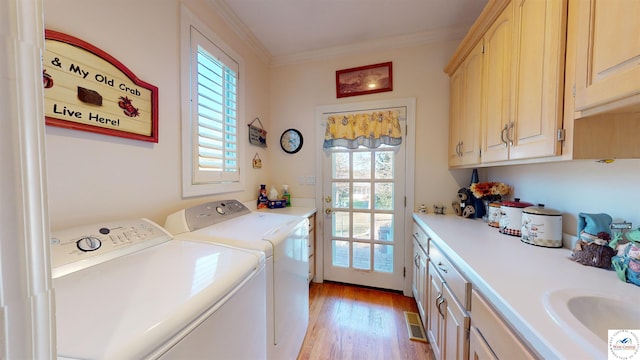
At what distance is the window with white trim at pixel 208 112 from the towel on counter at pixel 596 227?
2128 mm

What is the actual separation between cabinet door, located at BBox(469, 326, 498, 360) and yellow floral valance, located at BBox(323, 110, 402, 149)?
1.67 m

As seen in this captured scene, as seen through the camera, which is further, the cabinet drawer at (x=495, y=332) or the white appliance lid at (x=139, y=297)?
the cabinet drawer at (x=495, y=332)

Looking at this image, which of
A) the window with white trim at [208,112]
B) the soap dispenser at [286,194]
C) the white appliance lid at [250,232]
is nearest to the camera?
the white appliance lid at [250,232]

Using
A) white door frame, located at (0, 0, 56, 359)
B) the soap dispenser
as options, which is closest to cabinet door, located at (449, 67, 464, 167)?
the soap dispenser

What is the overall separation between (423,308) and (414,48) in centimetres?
237

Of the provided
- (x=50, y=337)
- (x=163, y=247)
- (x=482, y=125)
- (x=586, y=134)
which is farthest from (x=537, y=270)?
(x=163, y=247)

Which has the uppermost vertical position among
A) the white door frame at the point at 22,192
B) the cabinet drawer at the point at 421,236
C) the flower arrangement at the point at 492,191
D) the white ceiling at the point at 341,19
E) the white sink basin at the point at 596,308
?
the white ceiling at the point at 341,19

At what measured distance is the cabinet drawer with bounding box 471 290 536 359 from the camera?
652mm

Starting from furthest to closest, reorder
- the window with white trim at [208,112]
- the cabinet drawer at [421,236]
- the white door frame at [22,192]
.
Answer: the cabinet drawer at [421,236], the window with white trim at [208,112], the white door frame at [22,192]

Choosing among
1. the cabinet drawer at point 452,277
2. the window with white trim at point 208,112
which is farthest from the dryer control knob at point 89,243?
the cabinet drawer at point 452,277

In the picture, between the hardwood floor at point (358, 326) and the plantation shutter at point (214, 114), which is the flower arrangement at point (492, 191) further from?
the plantation shutter at point (214, 114)

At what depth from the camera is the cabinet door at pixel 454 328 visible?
97 centimetres

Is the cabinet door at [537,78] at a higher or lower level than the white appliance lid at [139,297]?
higher

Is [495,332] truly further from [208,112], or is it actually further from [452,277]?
[208,112]
